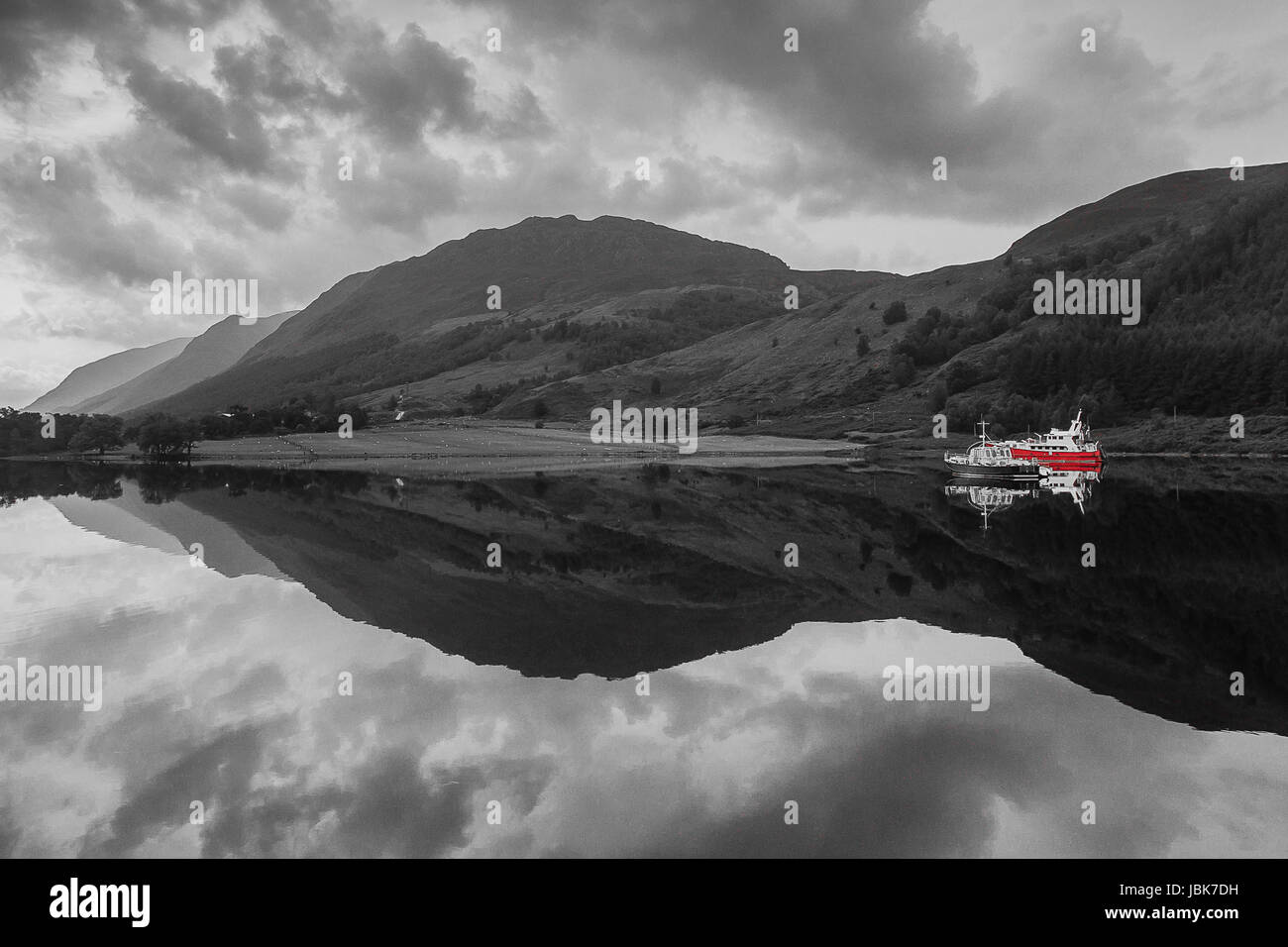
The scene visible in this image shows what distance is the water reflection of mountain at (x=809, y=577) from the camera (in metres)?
16.5

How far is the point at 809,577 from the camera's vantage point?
26562mm

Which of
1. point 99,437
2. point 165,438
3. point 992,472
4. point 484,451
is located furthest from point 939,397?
point 99,437

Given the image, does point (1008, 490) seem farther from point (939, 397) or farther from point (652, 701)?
point (939, 397)

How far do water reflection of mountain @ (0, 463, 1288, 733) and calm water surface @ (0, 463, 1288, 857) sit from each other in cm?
15

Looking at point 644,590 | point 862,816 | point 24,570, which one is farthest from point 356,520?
point 862,816

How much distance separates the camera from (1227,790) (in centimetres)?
986

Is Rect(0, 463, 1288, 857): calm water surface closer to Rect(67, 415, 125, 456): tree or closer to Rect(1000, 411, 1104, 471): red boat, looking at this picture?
Rect(1000, 411, 1104, 471): red boat

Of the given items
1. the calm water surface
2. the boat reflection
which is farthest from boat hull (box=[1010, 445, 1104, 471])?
the calm water surface

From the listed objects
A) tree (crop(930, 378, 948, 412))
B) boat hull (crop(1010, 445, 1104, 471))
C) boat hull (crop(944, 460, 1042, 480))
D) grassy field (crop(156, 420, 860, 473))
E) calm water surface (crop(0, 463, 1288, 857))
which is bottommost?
calm water surface (crop(0, 463, 1288, 857))

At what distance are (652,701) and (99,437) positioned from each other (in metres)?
187

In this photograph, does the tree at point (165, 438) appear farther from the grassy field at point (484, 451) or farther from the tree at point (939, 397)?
the tree at point (939, 397)

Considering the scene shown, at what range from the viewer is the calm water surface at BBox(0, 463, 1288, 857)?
30.2ft
